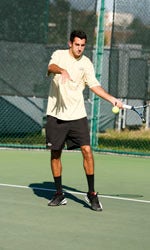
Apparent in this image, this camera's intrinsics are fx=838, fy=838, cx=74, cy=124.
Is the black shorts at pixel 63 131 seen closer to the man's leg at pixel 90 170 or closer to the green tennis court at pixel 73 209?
the man's leg at pixel 90 170

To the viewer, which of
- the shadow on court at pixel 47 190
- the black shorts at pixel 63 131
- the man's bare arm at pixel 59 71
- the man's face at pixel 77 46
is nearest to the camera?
the man's bare arm at pixel 59 71

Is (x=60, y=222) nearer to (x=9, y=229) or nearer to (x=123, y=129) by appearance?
(x=9, y=229)

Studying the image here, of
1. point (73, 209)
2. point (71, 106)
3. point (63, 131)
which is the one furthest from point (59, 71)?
point (73, 209)

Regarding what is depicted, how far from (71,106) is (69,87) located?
0.61 ft

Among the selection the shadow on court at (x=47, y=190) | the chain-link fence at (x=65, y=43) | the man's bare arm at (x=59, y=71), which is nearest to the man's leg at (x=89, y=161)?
the shadow on court at (x=47, y=190)

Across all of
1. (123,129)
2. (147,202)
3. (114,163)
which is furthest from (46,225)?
(123,129)

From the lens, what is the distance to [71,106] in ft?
26.5

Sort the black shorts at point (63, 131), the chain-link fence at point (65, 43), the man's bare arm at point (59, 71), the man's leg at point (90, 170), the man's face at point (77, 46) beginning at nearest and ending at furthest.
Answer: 1. the man's bare arm at point (59, 71)
2. the man's face at point (77, 46)
3. the man's leg at point (90, 170)
4. the black shorts at point (63, 131)
5. the chain-link fence at point (65, 43)

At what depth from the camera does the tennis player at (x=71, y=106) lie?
7996 mm

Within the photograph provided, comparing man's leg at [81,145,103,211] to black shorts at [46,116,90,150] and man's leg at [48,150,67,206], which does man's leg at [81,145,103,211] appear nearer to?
black shorts at [46,116,90,150]

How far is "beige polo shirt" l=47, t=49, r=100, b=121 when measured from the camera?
8.01 meters

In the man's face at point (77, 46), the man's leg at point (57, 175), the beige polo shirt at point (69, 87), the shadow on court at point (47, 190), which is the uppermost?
the man's face at point (77, 46)

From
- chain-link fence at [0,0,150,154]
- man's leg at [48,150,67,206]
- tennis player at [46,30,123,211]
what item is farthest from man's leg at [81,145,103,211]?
chain-link fence at [0,0,150,154]

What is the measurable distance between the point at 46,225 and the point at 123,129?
8.97 meters
